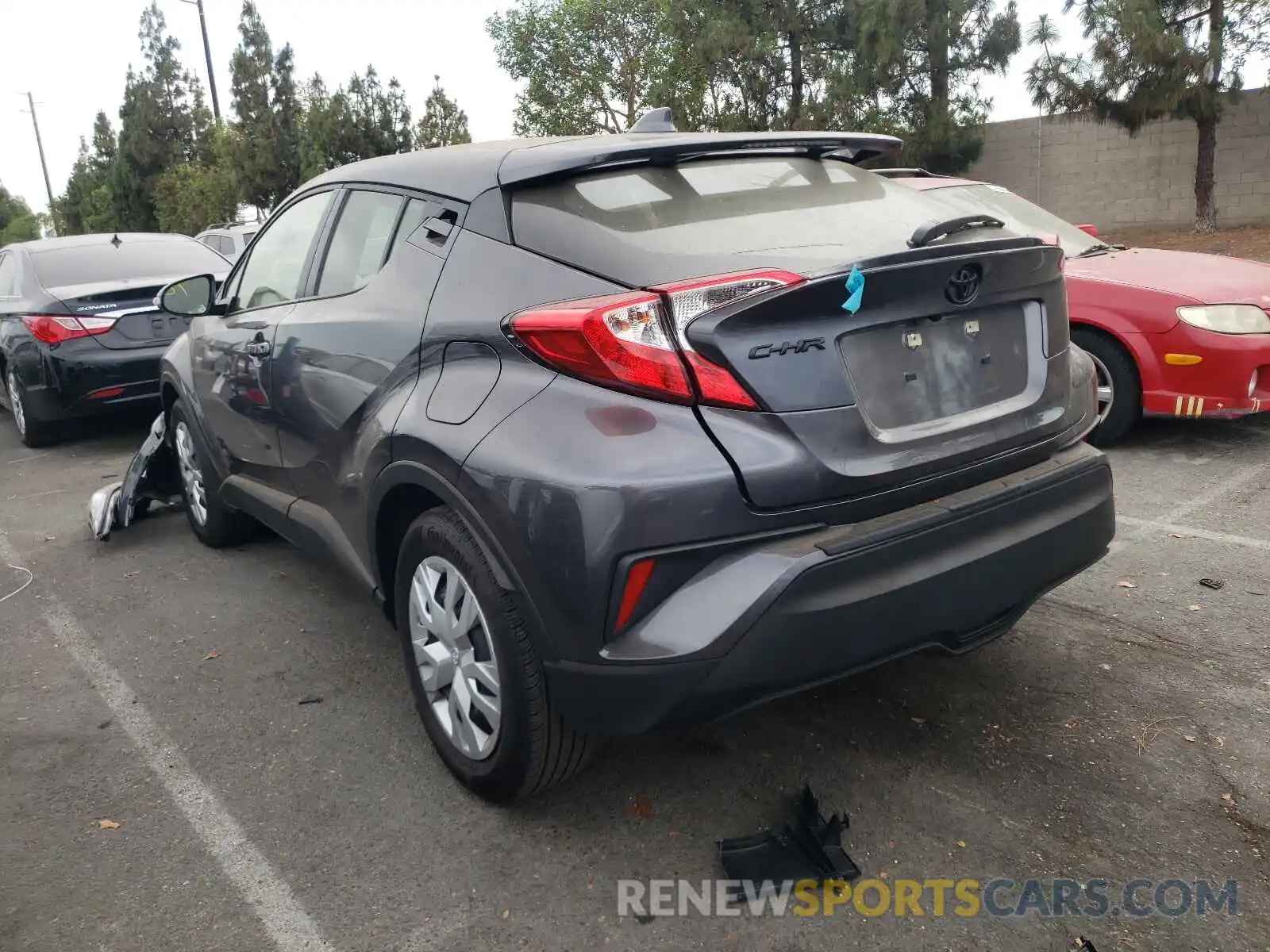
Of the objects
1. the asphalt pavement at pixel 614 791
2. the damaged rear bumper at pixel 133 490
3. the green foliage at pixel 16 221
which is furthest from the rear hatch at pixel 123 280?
the green foliage at pixel 16 221

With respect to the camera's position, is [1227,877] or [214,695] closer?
[1227,877]

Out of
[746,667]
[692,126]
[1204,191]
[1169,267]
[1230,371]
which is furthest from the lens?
[692,126]

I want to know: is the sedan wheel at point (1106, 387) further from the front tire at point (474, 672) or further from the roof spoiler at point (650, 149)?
the front tire at point (474, 672)

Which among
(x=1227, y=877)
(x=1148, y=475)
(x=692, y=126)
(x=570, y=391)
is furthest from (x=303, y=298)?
(x=692, y=126)

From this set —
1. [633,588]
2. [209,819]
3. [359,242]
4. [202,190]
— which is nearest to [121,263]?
[359,242]

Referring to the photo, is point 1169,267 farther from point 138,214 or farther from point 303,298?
point 138,214

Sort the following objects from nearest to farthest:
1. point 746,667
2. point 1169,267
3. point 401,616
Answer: point 746,667 < point 401,616 < point 1169,267

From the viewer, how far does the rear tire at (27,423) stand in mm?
7484

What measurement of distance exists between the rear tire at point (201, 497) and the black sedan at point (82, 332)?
238 centimetres

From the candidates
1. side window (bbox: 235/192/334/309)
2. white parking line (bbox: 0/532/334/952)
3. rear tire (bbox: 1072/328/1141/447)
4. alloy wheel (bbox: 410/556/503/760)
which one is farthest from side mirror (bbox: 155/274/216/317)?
rear tire (bbox: 1072/328/1141/447)

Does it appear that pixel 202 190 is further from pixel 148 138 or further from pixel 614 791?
pixel 614 791

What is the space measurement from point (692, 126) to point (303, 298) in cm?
2372

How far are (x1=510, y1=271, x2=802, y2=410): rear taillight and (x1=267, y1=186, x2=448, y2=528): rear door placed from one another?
71 cm

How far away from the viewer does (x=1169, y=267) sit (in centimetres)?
561
